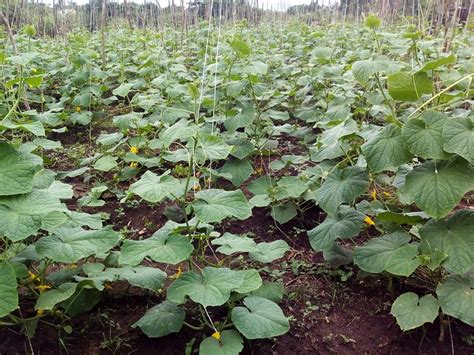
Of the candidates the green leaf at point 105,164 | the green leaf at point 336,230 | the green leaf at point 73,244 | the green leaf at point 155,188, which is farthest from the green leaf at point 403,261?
the green leaf at point 105,164

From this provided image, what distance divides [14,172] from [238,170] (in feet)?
4.79

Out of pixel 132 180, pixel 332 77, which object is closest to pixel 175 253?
pixel 132 180

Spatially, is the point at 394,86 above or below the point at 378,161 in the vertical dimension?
above

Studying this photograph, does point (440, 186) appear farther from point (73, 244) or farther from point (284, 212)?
point (73, 244)

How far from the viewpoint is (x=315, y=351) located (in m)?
1.75

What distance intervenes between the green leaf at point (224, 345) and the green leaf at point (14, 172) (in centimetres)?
79

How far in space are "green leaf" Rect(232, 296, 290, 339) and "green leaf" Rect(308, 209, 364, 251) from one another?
0.41 meters

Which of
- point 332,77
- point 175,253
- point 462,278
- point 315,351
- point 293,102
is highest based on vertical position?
point 332,77

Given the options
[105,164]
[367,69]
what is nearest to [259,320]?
[367,69]

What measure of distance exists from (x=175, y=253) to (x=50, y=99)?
11.0 ft

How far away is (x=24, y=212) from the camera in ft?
4.67

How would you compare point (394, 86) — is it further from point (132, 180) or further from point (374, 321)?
point (132, 180)

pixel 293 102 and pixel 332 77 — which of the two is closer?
pixel 332 77

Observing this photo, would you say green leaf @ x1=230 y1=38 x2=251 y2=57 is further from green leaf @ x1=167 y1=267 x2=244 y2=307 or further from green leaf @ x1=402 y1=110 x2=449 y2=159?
green leaf @ x1=167 y1=267 x2=244 y2=307
